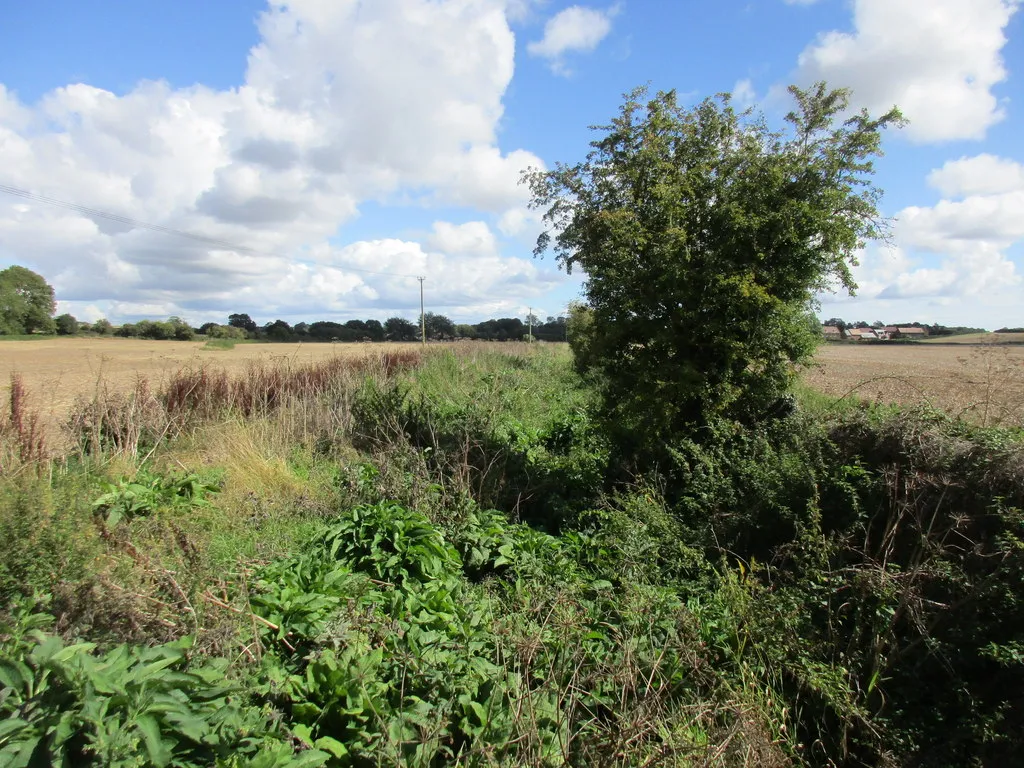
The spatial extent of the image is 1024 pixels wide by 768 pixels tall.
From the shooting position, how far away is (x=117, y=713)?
1.80m

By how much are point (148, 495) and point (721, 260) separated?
6.65 m

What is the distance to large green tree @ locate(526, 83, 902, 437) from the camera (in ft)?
22.6

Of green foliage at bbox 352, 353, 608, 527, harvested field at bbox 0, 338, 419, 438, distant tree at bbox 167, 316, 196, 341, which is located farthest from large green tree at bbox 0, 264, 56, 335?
green foliage at bbox 352, 353, 608, 527

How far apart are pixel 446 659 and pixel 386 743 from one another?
632mm

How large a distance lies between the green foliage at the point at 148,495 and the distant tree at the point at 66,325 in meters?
62.3

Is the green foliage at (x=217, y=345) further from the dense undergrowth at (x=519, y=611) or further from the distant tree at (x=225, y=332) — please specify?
the dense undergrowth at (x=519, y=611)

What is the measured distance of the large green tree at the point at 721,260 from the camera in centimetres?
690

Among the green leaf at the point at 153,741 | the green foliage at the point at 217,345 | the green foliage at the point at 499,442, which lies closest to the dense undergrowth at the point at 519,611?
the green leaf at the point at 153,741

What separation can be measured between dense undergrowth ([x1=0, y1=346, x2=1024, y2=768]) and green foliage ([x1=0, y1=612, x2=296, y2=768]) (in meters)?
0.01

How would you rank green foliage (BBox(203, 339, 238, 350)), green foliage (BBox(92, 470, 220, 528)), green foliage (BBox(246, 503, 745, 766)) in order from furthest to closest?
1. green foliage (BBox(203, 339, 238, 350))
2. green foliage (BBox(92, 470, 220, 528))
3. green foliage (BBox(246, 503, 745, 766))

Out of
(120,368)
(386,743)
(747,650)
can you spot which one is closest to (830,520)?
(747,650)

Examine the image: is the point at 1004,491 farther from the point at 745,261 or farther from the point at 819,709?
the point at 745,261

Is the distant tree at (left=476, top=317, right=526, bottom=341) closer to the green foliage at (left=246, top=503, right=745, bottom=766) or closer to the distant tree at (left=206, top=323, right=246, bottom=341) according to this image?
the distant tree at (left=206, top=323, right=246, bottom=341)

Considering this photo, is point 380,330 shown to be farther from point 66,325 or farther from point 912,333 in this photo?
point 912,333
